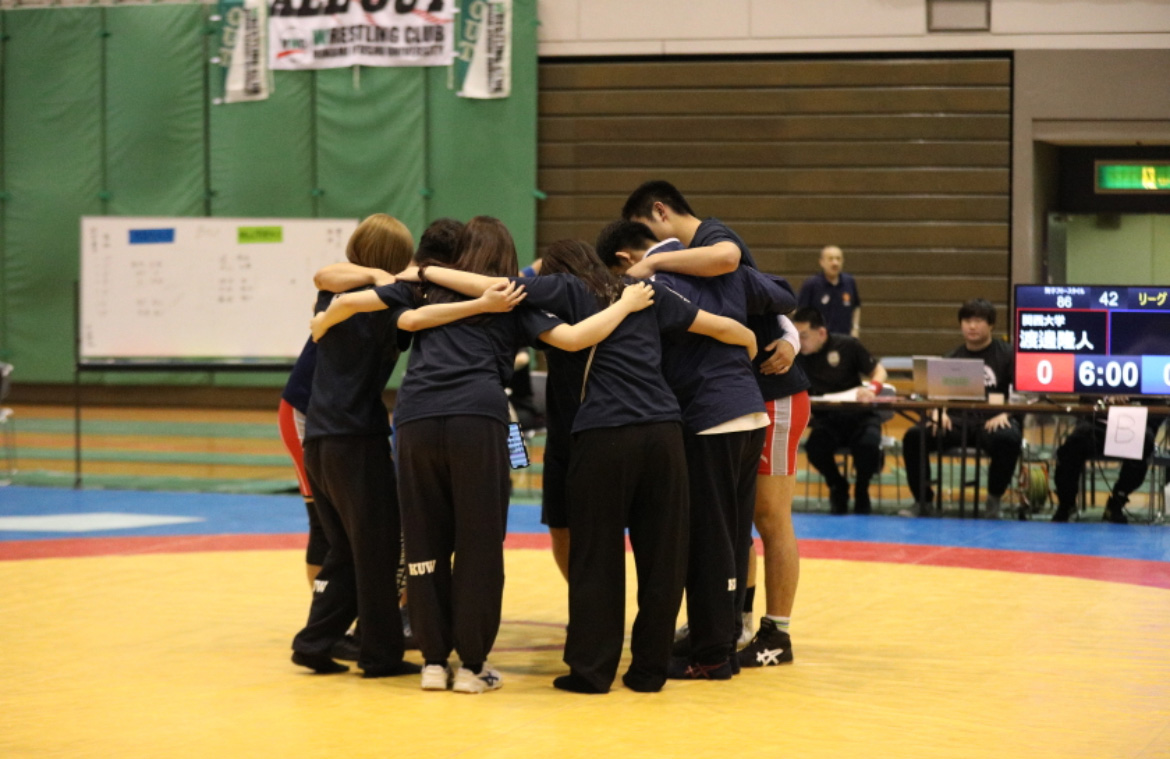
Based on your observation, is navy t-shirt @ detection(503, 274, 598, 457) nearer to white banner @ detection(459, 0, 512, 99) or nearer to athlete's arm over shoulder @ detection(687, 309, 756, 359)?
athlete's arm over shoulder @ detection(687, 309, 756, 359)

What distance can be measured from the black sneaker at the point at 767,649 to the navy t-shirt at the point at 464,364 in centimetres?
124

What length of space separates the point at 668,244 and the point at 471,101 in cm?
1131

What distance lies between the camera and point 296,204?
16266 millimetres

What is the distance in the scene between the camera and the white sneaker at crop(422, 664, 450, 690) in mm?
4590

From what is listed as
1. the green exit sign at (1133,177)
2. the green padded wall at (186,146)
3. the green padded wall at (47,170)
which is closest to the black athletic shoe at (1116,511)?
the green exit sign at (1133,177)

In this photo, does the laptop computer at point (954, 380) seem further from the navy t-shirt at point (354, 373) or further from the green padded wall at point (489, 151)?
the green padded wall at point (489, 151)

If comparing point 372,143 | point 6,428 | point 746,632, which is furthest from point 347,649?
point 372,143

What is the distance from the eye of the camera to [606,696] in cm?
454

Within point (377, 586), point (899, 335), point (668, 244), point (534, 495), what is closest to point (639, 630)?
point (377, 586)

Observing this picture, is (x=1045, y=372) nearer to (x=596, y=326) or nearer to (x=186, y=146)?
(x=596, y=326)

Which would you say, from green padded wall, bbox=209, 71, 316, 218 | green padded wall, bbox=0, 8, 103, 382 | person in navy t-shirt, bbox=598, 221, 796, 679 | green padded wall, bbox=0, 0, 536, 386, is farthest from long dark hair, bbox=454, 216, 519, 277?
green padded wall, bbox=0, 8, 103, 382

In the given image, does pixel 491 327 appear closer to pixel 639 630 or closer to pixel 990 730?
pixel 639 630

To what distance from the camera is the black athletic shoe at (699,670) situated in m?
4.80

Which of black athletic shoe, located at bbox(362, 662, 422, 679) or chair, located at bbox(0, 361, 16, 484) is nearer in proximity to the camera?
black athletic shoe, located at bbox(362, 662, 422, 679)
